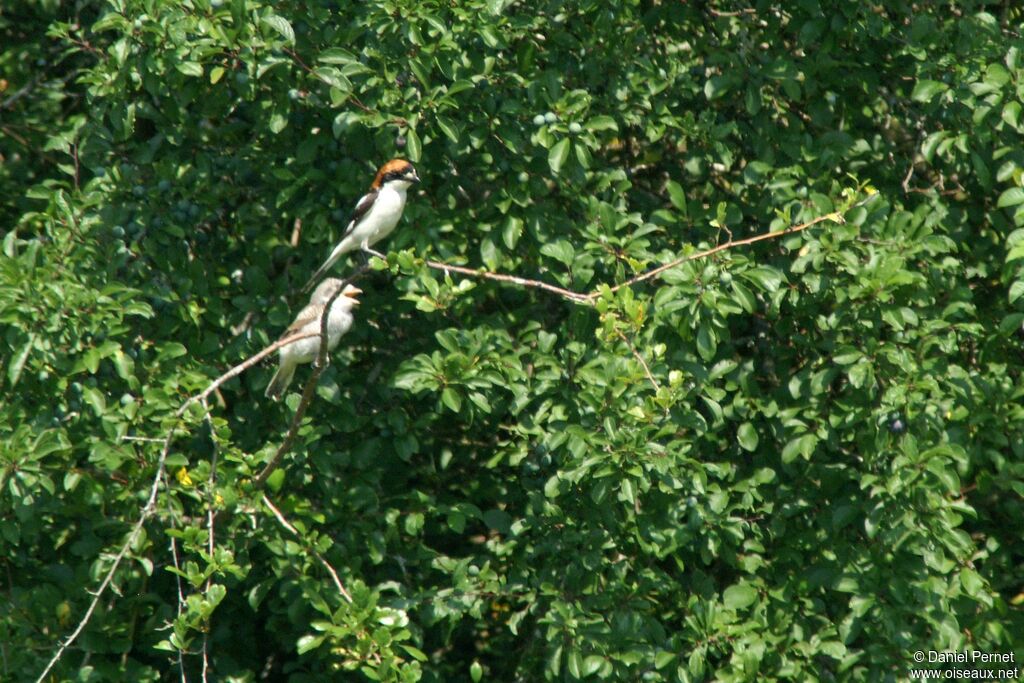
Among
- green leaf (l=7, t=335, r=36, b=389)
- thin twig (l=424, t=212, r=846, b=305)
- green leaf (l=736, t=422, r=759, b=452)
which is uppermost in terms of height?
thin twig (l=424, t=212, r=846, b=305)

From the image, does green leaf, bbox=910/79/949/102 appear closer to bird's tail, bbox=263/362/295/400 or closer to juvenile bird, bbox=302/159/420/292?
juvenile bird, bbox=302/159/420/292

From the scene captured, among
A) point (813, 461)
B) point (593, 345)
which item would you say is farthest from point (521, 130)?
point (813, 461)

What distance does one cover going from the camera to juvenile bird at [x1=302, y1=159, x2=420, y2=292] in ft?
15.9

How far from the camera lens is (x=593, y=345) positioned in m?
4.70

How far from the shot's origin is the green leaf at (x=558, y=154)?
175 inches

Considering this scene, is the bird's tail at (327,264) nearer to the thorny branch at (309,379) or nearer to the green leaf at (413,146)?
the thorny branch at (309,379)

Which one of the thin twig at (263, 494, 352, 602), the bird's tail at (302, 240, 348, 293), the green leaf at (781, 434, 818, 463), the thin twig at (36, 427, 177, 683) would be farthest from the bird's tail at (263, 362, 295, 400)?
the green leaf at (781, 434, 818, 463)

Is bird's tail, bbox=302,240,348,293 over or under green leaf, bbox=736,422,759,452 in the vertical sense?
over

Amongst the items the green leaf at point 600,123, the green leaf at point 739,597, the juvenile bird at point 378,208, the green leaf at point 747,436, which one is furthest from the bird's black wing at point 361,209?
the green leaf at point 739,597

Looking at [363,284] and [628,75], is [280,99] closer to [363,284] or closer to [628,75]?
[363,284]

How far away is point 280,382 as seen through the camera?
5.27 m

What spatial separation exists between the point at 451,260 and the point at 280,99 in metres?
0.88

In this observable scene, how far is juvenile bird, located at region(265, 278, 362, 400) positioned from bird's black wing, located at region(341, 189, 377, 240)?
0.73 ft

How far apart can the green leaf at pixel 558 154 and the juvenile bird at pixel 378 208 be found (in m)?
0.61
